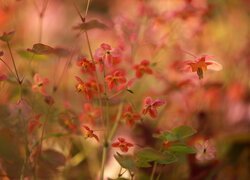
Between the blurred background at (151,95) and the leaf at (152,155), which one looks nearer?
the leaf at (152,155)

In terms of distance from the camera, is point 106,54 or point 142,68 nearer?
point 106,54

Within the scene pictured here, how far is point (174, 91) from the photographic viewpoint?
99 cm

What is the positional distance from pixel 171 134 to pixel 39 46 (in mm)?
292

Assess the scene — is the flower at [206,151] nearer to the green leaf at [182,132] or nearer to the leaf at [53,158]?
the green leaf at [182,132]

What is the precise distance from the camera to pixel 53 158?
659 mm

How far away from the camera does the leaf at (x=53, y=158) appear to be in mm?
650

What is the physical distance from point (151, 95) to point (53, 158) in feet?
1.24

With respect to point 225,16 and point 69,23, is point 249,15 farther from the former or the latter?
point 69,23

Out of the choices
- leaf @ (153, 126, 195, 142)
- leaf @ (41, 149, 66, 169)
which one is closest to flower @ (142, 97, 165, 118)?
leaf @ (153, 126, 195, 142)

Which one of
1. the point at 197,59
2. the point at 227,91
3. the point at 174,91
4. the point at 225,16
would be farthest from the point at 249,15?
the point at 197,59

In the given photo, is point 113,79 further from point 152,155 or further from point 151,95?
point 151,95

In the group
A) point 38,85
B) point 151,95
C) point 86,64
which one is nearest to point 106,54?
point 86,64

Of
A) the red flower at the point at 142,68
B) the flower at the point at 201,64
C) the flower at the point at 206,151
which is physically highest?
the red flower at the point at 142,68

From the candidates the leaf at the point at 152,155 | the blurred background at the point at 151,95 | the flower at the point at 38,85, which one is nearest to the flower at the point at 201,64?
the blurred background at the point at 151,95
